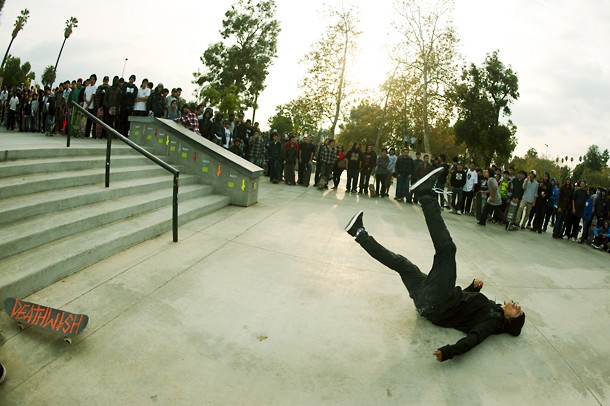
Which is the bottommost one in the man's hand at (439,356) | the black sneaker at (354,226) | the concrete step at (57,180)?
the man's hand at (439,356)

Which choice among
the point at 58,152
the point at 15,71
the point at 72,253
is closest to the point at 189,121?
the point at 58,152

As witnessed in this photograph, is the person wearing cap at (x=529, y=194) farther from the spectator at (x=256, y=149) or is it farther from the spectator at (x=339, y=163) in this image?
the spectator at (x=256, y=149)

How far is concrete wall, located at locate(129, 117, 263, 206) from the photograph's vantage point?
8.55 meters

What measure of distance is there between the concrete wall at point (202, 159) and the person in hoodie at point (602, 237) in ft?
30.0

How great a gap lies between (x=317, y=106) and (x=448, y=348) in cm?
2069

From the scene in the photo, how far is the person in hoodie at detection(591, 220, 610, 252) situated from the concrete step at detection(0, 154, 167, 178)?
11.6 m

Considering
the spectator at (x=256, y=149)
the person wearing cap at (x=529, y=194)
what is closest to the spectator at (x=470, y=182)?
the person wearing cap at (x=529, y=194)

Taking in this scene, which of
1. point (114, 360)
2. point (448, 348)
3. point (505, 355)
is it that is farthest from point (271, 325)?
point (505, 355)

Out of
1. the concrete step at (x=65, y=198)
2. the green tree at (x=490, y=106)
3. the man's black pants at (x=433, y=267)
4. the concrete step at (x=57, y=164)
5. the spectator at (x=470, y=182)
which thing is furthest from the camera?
the green tree at (x=490, y=106)

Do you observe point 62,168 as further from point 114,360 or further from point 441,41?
point 441,41

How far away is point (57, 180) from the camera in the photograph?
5246 millimetres

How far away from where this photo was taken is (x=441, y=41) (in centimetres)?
2406

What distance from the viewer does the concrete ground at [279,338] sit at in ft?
9.16

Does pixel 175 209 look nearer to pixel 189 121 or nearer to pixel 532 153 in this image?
pixel 189 121
